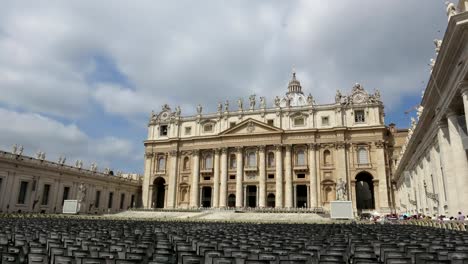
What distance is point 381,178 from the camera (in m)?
51.2

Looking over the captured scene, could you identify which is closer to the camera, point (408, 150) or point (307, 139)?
point (408, 150)

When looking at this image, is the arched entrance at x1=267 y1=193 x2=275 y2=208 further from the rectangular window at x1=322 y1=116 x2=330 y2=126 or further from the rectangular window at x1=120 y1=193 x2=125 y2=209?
the rectangular window at x1=120 y1=193 x2=125 y2=209

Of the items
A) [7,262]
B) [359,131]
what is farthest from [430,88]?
[359,131]

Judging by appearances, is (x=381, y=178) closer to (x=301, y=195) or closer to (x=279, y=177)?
(x=301, y=195)

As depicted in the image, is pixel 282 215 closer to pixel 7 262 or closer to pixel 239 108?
pixel 239 108

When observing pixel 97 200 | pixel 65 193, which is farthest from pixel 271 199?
pixel 65 193

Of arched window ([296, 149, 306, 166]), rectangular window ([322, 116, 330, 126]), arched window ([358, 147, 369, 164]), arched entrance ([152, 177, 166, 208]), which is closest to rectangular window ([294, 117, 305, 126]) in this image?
rectangular window ([322, 116, 330, 126])

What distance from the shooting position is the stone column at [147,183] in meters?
64.0

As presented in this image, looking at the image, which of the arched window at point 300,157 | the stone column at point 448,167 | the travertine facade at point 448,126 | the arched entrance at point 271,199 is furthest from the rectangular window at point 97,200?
the stone column at point 448,167

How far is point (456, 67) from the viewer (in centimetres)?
1644

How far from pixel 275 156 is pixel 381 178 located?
17.2 m

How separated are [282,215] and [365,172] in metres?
19.4

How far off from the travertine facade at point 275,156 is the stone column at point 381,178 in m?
0.14

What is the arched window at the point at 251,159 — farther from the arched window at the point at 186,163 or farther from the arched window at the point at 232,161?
the arched window at the point at 186,163
